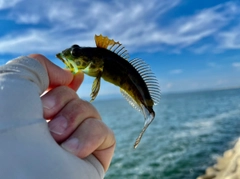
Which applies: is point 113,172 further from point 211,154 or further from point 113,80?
point 113,80

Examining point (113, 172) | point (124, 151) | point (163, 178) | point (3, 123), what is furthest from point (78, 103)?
point (124, 151)

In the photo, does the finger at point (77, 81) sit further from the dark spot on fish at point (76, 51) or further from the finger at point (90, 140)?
the finger at point (90, 140)

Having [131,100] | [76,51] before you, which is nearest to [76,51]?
[76,51]

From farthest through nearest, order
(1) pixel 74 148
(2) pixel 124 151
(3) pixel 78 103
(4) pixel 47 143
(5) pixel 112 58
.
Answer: (2) pixel 124 151 < (5) pixel 112 58 < (3) pixel 78 103 < (1) pixel 74 148 < (4) pixel 47 143

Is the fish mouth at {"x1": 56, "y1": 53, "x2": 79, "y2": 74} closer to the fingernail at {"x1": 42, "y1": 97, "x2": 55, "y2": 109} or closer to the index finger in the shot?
the index finger

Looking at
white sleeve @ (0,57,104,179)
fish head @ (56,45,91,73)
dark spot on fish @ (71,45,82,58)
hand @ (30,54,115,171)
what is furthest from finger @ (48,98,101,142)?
dark spot on fish @ (71,45,82,58)

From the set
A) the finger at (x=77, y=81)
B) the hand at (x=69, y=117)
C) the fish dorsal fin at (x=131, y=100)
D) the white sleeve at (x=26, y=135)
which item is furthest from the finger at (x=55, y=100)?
the fish dorsal fin at (x=131, y=100)
